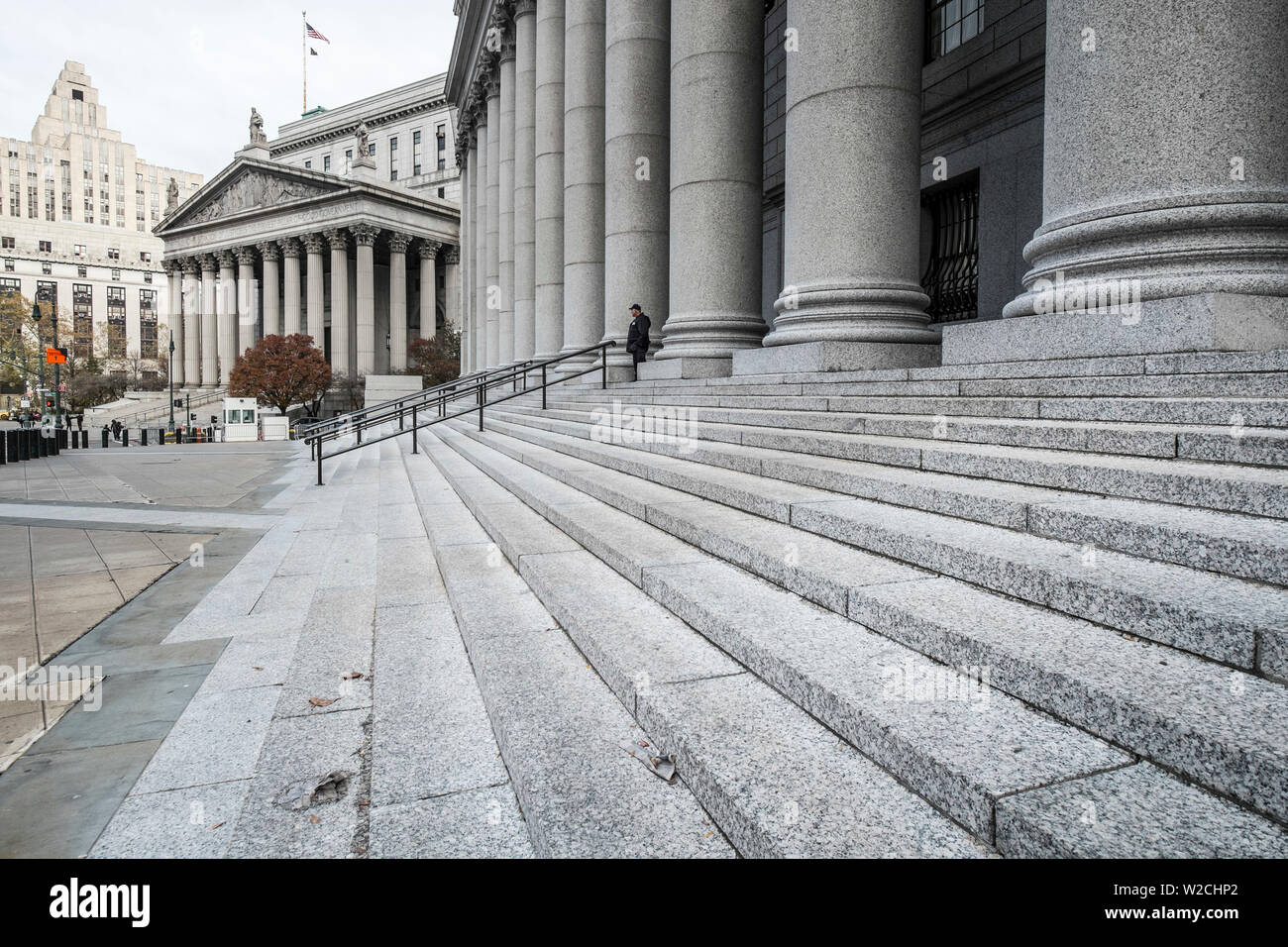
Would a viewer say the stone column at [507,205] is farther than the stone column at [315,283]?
No

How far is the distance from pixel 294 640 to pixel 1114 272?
6797 millimetres

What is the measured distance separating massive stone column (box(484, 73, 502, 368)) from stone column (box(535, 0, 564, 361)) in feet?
27.1

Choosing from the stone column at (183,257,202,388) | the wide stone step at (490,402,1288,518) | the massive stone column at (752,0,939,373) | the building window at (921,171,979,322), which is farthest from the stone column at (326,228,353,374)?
the wide stone step at (490,402,1288,518)

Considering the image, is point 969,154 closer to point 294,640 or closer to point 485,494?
point 485,494

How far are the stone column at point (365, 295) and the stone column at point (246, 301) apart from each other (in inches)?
574

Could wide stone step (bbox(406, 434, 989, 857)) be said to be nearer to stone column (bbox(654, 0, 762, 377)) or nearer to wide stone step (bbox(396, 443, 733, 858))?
wide stone step (bbox(396, 443, 733, 858))

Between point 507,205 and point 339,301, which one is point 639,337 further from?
point 339,301

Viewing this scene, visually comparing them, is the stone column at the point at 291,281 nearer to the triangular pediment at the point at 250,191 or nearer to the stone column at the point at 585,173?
the triangular pediment at the point at 250,191

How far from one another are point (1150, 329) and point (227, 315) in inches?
3368

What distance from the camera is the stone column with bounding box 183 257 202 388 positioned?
77.8 metres

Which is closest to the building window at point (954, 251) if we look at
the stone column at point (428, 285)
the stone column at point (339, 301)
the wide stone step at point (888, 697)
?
the wide stone step at point (888, 697)

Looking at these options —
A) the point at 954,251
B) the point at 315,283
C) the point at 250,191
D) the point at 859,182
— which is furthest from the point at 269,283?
the point at 859,182

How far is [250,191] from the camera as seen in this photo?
72.3 metres

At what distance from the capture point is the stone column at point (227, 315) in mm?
76438
